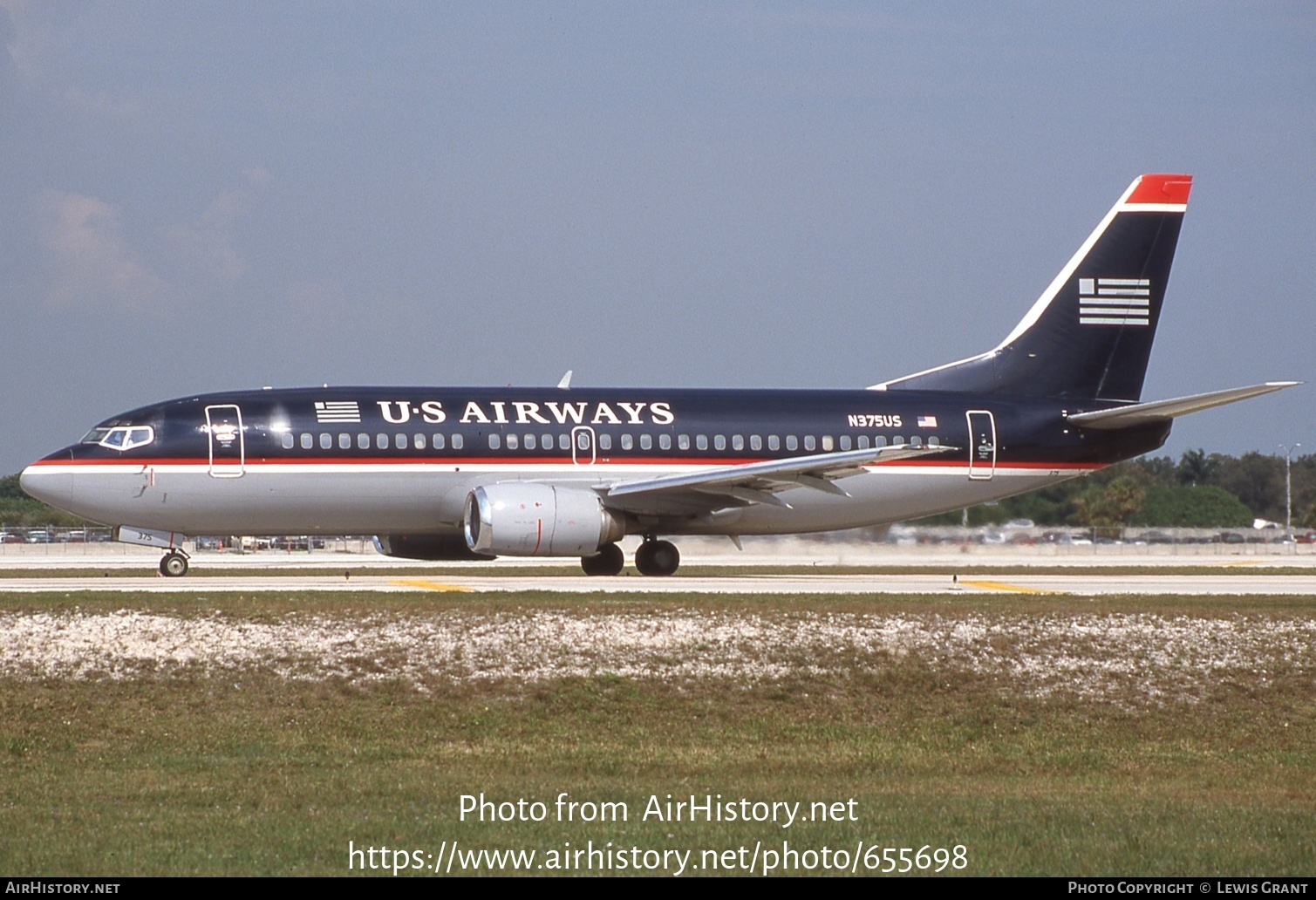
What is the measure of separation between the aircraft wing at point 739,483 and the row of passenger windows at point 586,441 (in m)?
0.74

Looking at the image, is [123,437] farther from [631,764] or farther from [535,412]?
[631,764]

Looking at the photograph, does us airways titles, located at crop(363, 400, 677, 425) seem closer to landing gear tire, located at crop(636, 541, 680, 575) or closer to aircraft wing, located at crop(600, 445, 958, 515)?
aircraft wing, located at crop(600, 445, 958, 515)

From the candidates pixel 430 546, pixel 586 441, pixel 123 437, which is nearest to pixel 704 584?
pixel 586 441

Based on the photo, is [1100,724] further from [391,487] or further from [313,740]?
[391,487]

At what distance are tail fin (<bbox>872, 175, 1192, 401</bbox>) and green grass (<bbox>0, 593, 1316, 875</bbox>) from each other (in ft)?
56.8

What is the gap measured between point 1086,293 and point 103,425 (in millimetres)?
23031

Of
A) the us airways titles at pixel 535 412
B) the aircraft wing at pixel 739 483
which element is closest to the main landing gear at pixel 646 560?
the aircraft wing at pixel 739 483

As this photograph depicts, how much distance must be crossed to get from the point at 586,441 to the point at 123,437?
9459mm

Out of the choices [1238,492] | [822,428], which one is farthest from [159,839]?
[1238,492]

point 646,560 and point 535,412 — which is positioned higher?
point 535,412

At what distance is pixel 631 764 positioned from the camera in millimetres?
15945

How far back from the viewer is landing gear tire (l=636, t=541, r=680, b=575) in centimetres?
3522

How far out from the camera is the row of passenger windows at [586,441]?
32.8m

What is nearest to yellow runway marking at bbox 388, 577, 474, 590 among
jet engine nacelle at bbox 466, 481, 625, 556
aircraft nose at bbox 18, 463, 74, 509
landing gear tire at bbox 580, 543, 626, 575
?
jet engine nacelle at bbox 466, 481, 625, 556
